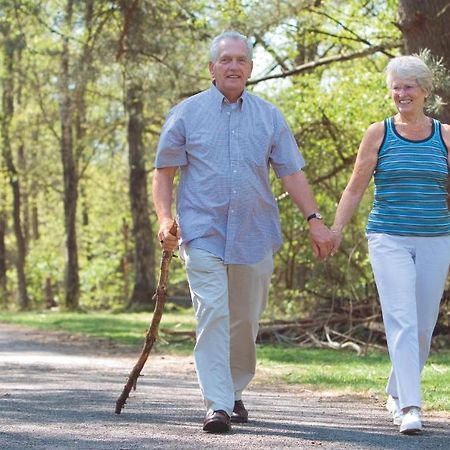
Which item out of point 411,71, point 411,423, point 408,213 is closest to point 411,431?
point 411,423

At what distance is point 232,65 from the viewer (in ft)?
20.9

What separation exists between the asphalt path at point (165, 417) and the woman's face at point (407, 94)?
184 cm

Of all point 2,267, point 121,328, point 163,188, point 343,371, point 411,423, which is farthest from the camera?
point 2,267

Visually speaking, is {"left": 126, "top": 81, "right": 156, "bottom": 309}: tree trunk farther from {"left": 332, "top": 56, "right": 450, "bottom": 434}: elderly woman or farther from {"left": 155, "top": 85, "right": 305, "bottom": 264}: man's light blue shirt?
{"left": 332, "top": 56, "right": 450, "bottom": 434}: elderly woman

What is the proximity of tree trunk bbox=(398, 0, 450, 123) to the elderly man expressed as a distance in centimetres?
606

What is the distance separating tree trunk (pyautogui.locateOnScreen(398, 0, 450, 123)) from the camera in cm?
1219

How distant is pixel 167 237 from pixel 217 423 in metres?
1.09

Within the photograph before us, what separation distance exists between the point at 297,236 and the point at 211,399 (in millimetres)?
14296

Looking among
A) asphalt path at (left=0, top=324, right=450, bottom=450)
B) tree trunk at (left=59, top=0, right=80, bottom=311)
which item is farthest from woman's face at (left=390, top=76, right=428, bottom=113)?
tree trunk at (left=59, top=0, right=80, bottom=311)

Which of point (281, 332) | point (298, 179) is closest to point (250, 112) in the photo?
point (298, 179)

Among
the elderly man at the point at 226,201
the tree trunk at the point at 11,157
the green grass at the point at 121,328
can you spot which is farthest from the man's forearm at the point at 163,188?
the tree trunk at the point at 11,157

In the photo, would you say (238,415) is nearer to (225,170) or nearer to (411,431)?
(411,431)

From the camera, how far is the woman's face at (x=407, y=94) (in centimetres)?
630

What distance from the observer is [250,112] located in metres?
6.46
